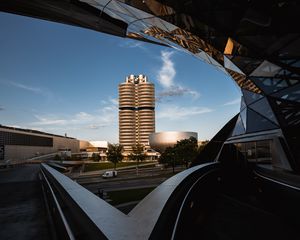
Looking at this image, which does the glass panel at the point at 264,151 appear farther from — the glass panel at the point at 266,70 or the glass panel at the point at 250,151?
the glass panel at the point at 266,70

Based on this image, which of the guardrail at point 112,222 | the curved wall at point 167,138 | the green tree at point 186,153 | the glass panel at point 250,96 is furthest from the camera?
the curved wall at point 167,138

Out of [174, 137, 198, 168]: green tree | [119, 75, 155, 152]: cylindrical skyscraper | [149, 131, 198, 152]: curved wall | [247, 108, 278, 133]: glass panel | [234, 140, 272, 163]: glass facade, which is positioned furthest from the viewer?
[119, 75, 155, 152]: cylindrical skyscraper

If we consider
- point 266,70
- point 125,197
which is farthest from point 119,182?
point 266,70

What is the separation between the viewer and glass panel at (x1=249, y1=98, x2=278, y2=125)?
15.8 meters

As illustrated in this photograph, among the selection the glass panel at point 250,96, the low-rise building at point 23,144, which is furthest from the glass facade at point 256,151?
the low-rise building at point 23,144

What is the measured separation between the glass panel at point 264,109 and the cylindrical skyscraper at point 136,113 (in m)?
148

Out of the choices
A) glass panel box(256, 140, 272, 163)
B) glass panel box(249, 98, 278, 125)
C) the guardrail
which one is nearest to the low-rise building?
glass panel box(256, 140, 272, 163)

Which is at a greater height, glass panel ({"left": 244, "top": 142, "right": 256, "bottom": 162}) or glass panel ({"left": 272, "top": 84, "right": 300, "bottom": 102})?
glass panel ({"left": 272, "top": 84, "right": 300, "bottom": 102})

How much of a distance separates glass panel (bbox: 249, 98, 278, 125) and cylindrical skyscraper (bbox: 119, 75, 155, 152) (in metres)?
148

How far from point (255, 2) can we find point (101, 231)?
8700 millimetres

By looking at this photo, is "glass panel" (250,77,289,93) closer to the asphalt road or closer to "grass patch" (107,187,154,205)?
"grass patch" (107,187,154,205)

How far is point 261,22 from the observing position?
9164mm

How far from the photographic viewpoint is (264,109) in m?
17.1

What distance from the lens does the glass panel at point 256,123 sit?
16.1 m
